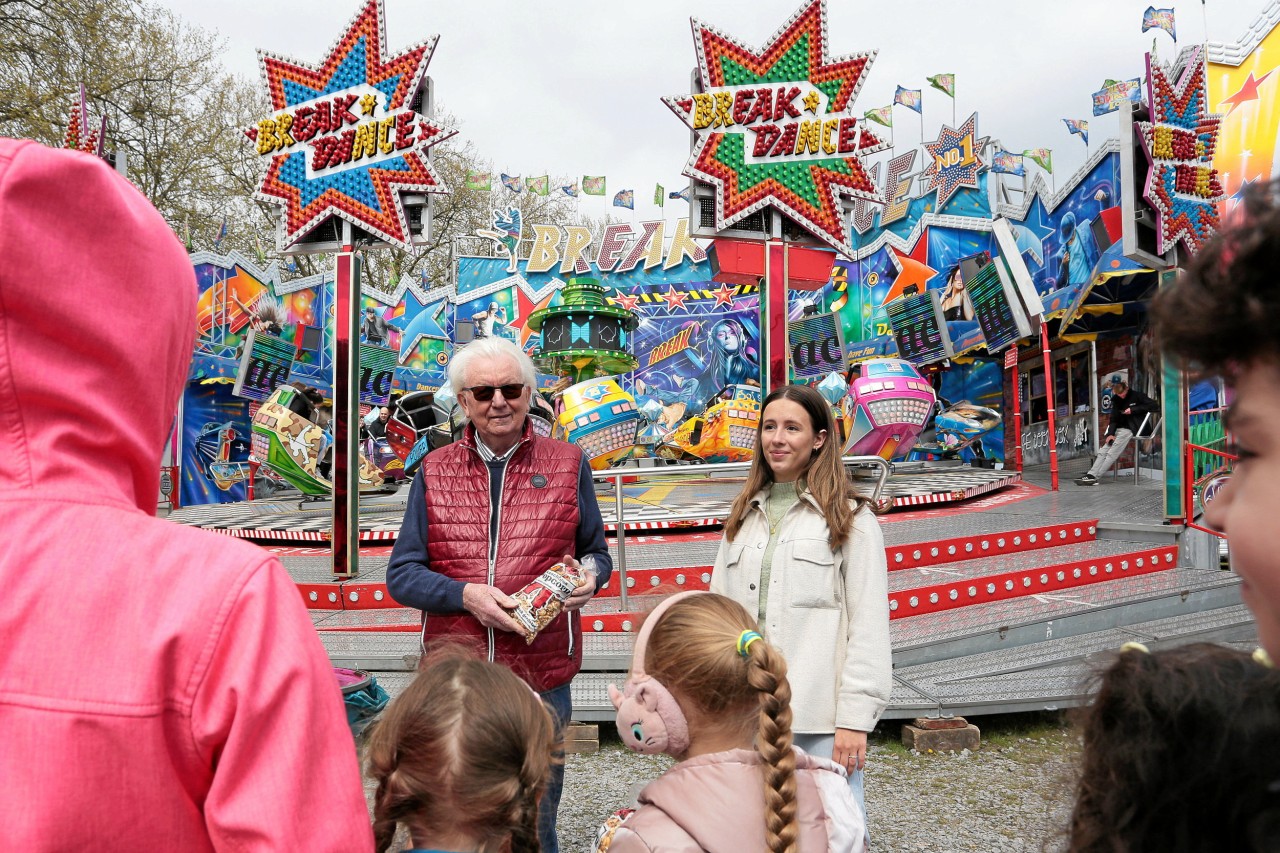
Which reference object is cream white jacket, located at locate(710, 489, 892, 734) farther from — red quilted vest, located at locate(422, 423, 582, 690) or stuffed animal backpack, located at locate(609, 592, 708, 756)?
stuffed animal backpack, located at locate(609, 592, 708, 756)

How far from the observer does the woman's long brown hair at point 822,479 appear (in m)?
2.53

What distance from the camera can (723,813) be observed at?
61.6 inches

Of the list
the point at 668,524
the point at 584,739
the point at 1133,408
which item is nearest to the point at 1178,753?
the point at 584,739

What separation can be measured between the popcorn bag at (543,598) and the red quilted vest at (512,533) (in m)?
0.10

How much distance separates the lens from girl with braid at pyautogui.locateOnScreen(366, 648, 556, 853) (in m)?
1.35

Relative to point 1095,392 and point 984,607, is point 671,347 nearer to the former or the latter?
point 1095,392

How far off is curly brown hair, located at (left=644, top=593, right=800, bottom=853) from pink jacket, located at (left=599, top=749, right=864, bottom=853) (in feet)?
0.12

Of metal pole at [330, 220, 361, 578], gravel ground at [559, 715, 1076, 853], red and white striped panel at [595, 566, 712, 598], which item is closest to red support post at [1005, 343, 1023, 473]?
red and white striped panel at [595, 566, 712, 598]

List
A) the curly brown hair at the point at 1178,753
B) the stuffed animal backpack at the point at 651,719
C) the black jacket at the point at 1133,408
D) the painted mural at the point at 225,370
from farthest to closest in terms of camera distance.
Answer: the painted mural at the point at 225,370
the black jacket at the point at 1133,408
the stuffed animal backpack at the point at 651,719
the curly brown hair at the point at 1178,753

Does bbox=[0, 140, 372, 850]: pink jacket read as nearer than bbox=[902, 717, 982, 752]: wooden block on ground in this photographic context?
Yes

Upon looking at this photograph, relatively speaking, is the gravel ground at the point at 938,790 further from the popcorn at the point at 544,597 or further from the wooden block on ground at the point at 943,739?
the popcorn at the point at 544,597

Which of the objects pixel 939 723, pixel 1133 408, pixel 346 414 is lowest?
pixel 939 723

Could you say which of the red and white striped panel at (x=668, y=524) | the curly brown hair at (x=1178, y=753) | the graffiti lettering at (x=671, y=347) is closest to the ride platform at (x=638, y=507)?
the red and white striped panel at (x=668, y=524)

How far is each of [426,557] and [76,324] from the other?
195cm
